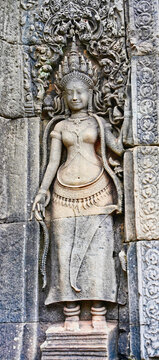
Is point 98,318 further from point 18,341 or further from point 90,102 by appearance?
point 90,102

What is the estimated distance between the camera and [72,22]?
5926mm

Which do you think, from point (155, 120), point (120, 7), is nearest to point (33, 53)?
point (120, 7)

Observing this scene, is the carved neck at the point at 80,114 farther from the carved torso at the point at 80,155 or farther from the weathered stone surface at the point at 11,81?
the weathered stone surface at the point at 11,81

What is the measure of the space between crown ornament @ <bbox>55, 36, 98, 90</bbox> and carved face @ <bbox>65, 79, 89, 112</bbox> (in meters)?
0.06

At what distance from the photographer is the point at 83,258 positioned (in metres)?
5.22

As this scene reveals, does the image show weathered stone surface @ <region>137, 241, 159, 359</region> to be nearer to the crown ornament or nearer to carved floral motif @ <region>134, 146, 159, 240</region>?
carved floral motif @ <region>134, 146, 159, 240</region>

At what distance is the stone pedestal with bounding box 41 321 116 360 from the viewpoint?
477 cm

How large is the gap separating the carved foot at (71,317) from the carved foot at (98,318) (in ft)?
0.59

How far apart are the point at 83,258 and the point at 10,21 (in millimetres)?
3175

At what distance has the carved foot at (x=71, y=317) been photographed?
5.07 m

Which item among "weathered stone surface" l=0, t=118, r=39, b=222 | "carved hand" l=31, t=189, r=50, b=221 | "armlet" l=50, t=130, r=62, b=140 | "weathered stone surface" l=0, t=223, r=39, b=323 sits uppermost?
"armlet" l=50, t=130, r=62, b=140

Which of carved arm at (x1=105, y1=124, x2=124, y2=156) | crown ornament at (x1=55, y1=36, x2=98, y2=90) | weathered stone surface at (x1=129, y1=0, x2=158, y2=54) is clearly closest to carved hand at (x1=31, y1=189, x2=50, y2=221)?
carved arm at (x1=105, y1=124, x2=124, y2=156)

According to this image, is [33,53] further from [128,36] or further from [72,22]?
[128,36]

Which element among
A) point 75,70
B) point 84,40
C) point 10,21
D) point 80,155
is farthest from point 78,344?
point 10,21
